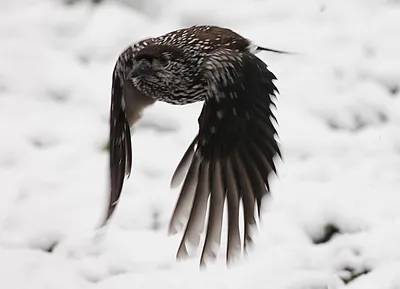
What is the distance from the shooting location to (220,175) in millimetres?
3322

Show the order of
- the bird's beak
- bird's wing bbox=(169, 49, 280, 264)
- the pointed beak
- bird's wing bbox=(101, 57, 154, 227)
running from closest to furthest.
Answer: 1. bird's wing bbox=(169, 49, 280, 264)
2. bird's wing bbox=(101, 57, 154, 227)
3. the pointed beak
4. the bird's beak

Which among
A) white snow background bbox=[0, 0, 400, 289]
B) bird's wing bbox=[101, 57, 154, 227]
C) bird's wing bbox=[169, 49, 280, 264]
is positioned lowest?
white snow background bbox=[0, 0, 400, 289]

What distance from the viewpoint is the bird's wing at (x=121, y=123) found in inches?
147

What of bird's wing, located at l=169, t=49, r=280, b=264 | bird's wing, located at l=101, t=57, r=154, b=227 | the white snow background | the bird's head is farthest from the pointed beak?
the white snow background

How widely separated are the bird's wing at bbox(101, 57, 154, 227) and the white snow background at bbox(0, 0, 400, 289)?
0.35 metres

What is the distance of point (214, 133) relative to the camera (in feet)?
11.2

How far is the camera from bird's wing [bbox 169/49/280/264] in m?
3.26

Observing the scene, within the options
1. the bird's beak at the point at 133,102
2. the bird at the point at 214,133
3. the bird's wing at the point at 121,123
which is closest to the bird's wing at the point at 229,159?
the bird at the point at 214,133

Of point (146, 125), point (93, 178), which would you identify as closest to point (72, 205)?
point (93, 178)

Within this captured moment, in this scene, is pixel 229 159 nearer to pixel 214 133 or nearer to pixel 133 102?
pixel 214 133

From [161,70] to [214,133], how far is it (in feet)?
1.99

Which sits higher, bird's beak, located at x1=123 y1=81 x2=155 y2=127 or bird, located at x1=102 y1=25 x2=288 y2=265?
bird, located at x1=102 y1=25 x2=288 y2=265

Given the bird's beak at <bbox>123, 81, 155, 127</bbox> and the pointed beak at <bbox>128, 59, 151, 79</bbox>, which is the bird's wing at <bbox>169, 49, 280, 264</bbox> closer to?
the pointed beak at <bbox>128, 59, 151, 79</bbox>

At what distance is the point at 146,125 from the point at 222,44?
96cm
